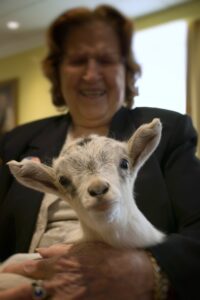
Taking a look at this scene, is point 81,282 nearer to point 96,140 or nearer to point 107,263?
point 107,263

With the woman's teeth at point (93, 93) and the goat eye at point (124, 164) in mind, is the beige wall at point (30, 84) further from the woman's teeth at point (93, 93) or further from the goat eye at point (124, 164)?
the goat eye at point (124, 164)

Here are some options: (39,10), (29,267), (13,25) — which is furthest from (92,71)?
(13,25)

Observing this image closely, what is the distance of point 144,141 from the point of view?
2.96 feet

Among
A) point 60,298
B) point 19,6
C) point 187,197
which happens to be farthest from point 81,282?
point 19,6

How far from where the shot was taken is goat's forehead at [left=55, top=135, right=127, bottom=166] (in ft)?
2.75

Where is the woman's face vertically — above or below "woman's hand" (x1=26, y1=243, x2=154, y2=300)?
above

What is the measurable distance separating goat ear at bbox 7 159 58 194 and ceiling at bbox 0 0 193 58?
2662 millimetres

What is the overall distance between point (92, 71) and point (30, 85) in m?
3.07

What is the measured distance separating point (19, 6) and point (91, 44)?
7.81 feet

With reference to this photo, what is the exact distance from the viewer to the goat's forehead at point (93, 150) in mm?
837

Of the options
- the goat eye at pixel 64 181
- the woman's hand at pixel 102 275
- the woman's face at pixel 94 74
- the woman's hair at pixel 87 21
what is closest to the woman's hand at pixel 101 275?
the woman's hand at pixel 102 275

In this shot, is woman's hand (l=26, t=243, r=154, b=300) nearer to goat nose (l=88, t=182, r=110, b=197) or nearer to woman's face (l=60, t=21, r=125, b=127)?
goat nose (l=88, t=182, r=110, b=197)

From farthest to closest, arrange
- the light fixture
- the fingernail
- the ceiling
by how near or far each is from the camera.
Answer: the light fixture < the ceiling < the fingernail

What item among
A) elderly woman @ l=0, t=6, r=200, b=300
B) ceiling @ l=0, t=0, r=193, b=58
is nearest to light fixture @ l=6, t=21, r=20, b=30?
ceiling @ l=0, t=0, r=193, b=58
